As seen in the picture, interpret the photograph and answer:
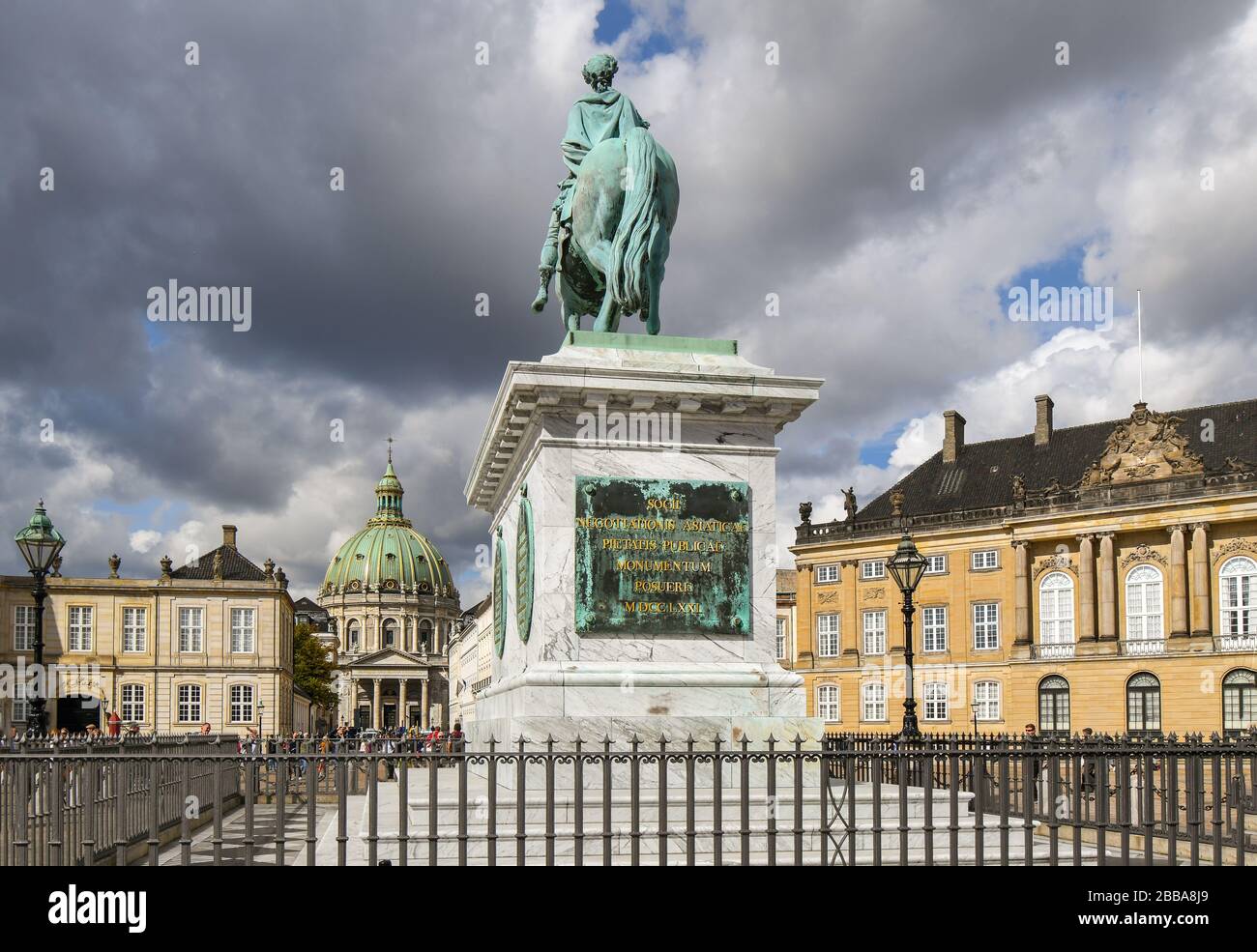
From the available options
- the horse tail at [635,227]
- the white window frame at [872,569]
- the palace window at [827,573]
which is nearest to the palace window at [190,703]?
the palace window at [827,573]

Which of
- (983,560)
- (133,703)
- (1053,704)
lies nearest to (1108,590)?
(1053,704)

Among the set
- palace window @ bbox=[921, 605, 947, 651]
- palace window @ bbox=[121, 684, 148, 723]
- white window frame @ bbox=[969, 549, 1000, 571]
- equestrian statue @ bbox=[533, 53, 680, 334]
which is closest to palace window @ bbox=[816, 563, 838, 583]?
palace window @ bbox=[921, 605, 947, 651]

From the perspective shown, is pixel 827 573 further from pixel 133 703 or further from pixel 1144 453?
pixel 133 703

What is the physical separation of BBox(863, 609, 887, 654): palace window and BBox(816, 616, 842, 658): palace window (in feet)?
7.10

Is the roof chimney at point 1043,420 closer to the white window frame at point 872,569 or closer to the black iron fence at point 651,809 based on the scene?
the white window frame at point 872,569

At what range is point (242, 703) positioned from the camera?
87.8 meters

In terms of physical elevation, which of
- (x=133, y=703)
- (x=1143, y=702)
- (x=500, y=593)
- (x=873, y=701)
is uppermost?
(x=500, y=593)

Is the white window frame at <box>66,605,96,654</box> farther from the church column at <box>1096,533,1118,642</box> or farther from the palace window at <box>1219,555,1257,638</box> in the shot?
the palace window at <box>1219,555,1257,638</box>

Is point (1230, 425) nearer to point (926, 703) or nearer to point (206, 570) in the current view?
point (926, 703)

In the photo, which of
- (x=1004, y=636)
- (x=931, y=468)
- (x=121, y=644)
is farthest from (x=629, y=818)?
(x=121, y=644)

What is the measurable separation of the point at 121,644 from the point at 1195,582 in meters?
64.6

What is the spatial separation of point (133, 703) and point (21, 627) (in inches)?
335

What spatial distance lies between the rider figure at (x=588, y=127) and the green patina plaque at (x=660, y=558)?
351 cm

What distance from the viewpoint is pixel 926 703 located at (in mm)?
76312
